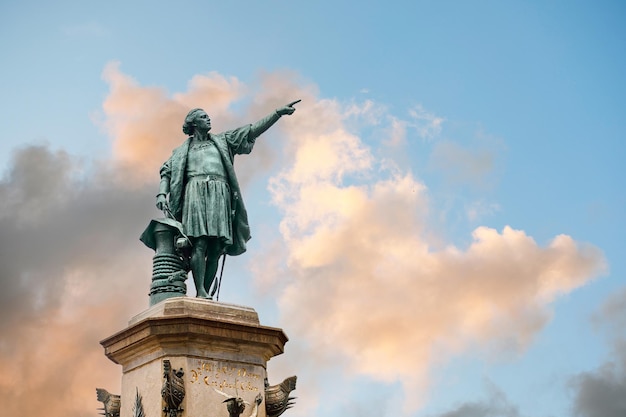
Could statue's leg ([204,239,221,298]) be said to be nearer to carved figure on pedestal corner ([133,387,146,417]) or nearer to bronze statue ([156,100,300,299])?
bronze statue ([156,100,300,299])

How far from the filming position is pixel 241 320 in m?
14.0

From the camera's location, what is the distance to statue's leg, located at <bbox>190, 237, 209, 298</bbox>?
14.8m

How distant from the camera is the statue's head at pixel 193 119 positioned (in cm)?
1605

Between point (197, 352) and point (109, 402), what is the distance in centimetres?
175

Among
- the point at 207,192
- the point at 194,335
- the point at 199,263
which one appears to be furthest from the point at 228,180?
the point at 194,335

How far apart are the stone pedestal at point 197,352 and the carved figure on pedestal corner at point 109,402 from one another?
0.21 meters

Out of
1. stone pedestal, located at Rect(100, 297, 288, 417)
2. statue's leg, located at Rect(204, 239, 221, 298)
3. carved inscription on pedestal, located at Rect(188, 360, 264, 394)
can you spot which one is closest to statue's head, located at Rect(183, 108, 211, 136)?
statue's leg, located at Rect(204, 239, 221, 298)

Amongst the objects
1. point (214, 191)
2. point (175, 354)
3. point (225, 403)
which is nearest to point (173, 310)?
point (175, 354)

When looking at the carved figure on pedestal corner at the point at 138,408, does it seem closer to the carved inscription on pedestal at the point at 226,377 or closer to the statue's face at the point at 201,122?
the carved inscription on pedestal at the point at 226,377

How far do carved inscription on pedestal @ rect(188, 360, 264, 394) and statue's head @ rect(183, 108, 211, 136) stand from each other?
4443 millimetres

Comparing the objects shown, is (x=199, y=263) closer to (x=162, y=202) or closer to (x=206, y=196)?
(x=206, y=196)

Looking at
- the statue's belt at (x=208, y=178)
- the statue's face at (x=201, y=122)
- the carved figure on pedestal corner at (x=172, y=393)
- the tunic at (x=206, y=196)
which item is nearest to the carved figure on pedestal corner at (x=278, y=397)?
→ the carved figure on pedestal corner at (x=172, y=393)

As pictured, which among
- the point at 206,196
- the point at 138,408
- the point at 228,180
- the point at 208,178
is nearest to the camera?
the point at 138,408

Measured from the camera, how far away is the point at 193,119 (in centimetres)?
1606
